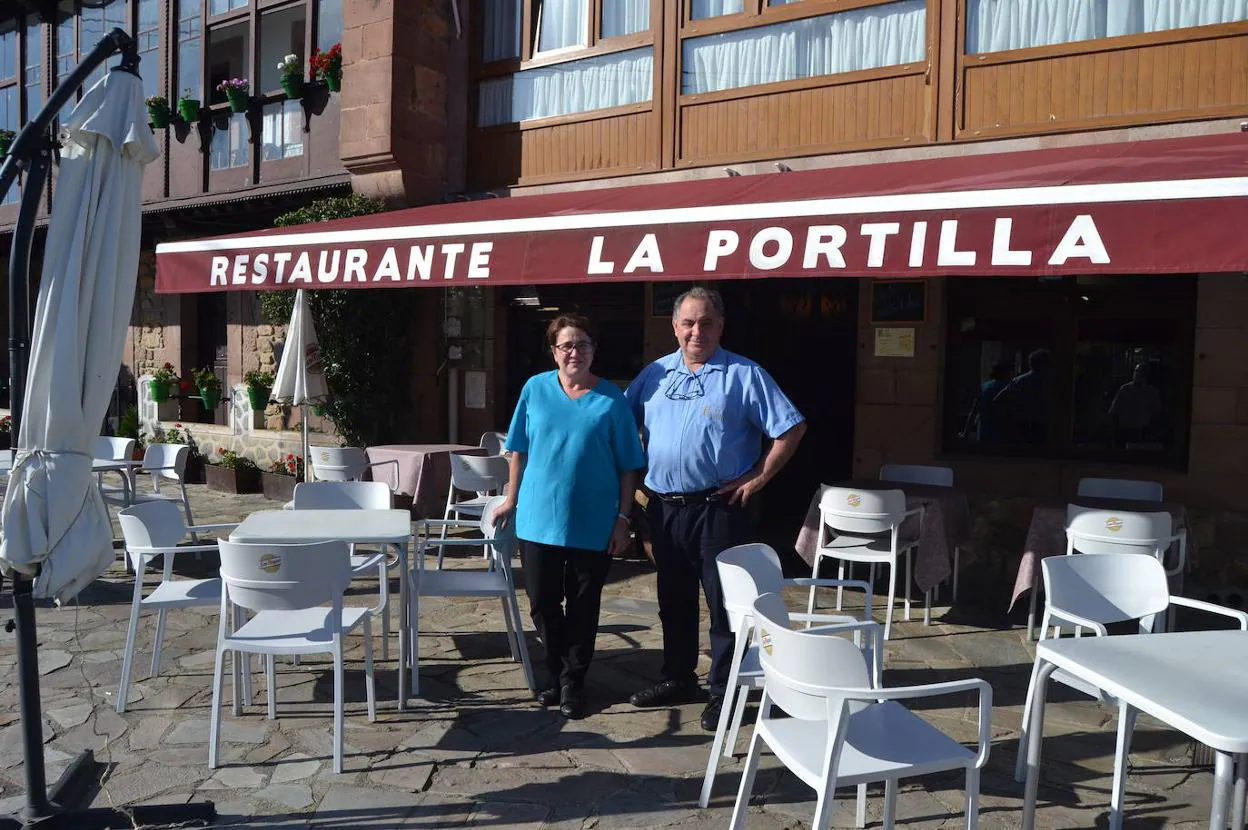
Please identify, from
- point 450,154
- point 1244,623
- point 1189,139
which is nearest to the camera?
point 1244,623

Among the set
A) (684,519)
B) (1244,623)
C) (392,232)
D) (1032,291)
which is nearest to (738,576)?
(684,519)

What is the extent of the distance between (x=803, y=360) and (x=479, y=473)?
10.6 feet

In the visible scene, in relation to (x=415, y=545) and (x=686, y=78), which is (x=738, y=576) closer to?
(x=415, y=545)

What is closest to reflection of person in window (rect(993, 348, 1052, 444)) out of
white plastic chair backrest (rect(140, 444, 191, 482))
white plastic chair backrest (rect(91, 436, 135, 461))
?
white plastic chair backrest (rect(140, 444, 191, 482))

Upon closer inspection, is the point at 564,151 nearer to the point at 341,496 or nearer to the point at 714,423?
the point at 341,496

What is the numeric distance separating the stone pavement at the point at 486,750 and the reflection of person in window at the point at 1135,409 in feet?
7.80

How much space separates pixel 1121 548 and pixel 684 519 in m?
2.68

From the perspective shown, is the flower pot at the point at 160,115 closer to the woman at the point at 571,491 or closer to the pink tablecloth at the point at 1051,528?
the woman at the point at 571,491

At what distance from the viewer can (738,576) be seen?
349cm

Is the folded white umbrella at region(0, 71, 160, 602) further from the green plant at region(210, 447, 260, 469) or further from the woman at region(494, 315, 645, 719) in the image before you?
the green plant at region(210, 447, 260, 469)

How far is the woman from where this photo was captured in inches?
166

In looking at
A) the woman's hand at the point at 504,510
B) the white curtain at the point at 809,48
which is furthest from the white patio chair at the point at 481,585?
the white curtain at the point at 809,48

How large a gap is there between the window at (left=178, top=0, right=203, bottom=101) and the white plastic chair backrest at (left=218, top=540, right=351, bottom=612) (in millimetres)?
11084

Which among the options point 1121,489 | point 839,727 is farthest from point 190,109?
point 839,727
